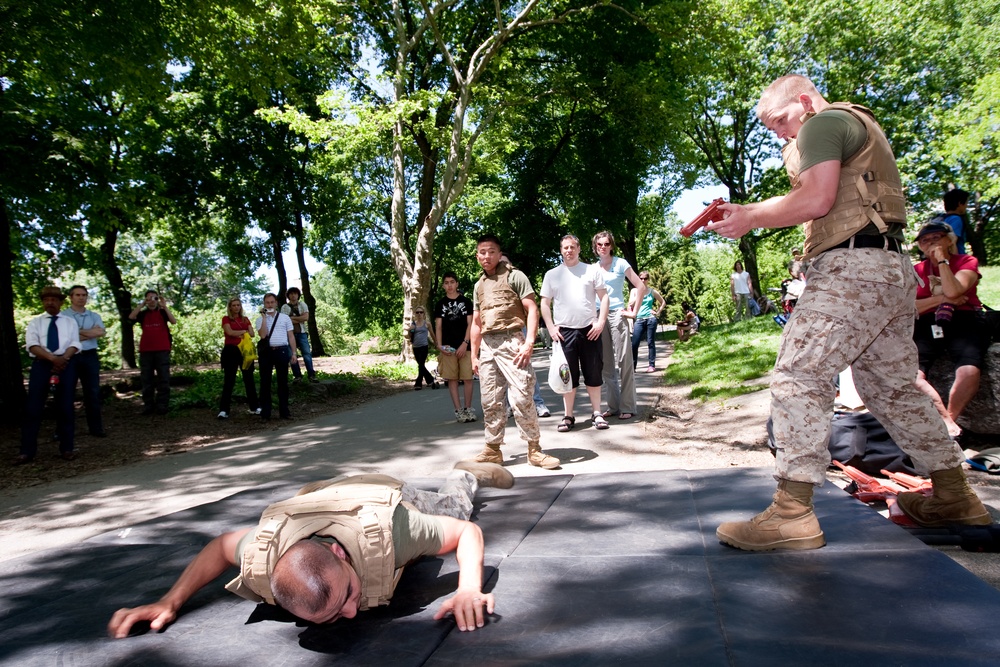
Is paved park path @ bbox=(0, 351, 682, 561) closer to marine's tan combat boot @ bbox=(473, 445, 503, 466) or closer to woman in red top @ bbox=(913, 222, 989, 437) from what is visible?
marine's tan combat boot @ bbox=(473, 445, 503, 466)

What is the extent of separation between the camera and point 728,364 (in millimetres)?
10680

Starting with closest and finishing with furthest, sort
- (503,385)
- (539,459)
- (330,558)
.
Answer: (330,558)
(539,459)
(503,385)

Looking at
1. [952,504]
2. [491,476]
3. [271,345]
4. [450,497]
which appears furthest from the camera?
[271,345]

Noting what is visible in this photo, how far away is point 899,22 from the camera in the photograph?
2534 cm

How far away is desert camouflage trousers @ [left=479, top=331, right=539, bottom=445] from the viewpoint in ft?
18.0

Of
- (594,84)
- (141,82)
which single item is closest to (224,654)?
(141,82)

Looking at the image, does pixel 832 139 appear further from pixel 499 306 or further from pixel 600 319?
pixel 600 319

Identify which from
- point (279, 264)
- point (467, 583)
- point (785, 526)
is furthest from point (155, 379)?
point (279, 264)

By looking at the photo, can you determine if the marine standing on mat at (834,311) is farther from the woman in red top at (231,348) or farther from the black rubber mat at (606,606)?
the woman in red top at (231,348)

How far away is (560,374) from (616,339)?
1074 millimetres

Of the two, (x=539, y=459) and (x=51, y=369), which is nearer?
(x=539, y=459)

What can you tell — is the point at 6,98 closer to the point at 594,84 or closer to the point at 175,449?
the point at 175,449

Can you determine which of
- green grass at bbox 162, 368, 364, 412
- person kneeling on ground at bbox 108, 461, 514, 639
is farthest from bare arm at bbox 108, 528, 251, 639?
green grass at bbox 162, 368, 364, 412

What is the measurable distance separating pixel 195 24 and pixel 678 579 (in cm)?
1110
